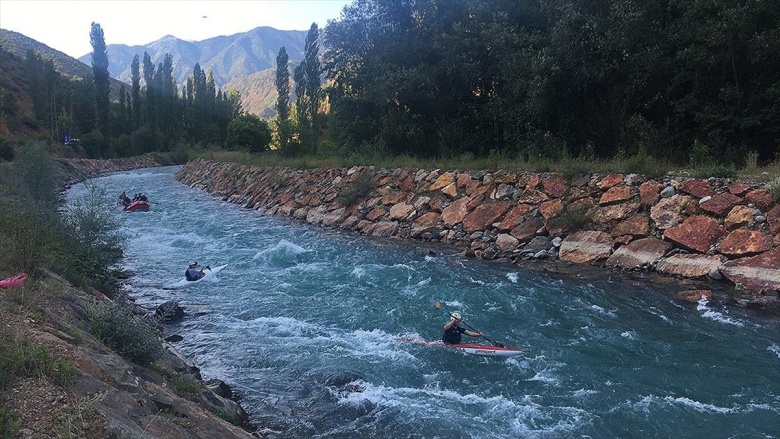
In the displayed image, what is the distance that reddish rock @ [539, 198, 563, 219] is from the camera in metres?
14.1

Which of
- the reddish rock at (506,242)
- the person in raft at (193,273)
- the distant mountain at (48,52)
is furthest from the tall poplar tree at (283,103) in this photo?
the distant mountain at (48,52)

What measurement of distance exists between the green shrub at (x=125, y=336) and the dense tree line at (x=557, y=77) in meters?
14.5

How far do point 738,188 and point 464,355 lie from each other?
838 cm

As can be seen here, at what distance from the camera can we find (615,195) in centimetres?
1344

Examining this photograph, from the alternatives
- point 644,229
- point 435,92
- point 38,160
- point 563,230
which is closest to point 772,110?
point 644,229

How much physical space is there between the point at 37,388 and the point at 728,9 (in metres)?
18.2

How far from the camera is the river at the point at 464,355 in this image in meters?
6.19

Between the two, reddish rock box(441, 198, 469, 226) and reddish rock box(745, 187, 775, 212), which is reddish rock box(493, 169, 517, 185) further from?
reddish rock box(745, 187, 775, 212)

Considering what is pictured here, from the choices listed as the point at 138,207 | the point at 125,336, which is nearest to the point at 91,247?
the point at 125,336

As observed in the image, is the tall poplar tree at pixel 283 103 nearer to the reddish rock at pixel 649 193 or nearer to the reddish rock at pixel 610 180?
the reddish rock at pixel 610 180

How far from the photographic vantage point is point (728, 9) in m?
14.3

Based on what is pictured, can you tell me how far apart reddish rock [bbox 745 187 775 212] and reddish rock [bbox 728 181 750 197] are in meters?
0.14

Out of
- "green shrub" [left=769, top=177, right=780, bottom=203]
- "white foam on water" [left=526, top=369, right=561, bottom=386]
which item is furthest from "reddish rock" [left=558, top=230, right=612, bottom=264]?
"white foam on water" [left=526, top=369, right=561, bottom=386]

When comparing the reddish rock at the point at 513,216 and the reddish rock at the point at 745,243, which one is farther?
the reddish rock at the point at 513,216
